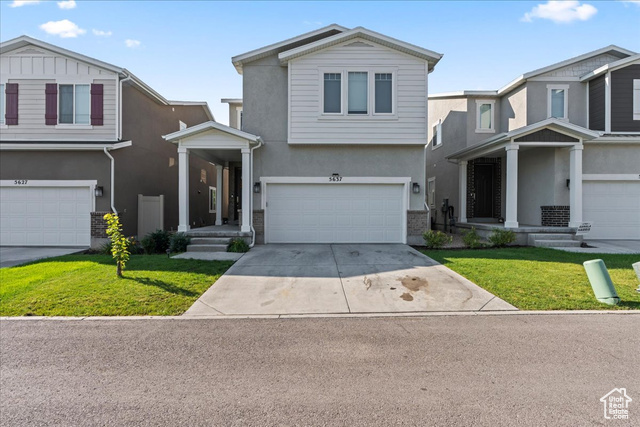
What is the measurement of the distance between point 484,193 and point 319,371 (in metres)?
15.9

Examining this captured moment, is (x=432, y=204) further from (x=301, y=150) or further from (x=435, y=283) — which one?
(x=435, y=283)

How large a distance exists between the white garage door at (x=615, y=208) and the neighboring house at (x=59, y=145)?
17.7m

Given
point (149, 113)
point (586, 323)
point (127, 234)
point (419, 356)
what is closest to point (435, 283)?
point (586, 323)

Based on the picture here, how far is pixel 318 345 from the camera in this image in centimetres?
461

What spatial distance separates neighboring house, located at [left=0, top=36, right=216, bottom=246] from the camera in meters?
12.9

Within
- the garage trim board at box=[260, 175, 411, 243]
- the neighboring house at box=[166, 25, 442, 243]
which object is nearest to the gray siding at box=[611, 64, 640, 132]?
the neighboring house at box=[166, 25, 442, 243]

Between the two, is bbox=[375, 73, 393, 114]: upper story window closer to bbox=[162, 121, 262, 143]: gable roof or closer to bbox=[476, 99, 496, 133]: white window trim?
bbox=[162, 121, 262, 143]: gable roof

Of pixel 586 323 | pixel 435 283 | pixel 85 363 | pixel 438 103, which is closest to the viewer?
pixel 85 363

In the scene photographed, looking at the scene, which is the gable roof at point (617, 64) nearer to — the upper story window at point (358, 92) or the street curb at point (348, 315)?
the upper story window at point (358, 92)

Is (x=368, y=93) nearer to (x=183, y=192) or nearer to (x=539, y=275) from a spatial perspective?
(x=183, y=192)

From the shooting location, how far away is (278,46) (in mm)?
13070

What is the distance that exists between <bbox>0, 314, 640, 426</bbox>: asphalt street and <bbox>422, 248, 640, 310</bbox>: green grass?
0.74 m

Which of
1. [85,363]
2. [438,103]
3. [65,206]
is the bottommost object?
[85,363]

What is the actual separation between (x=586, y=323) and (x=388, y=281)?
3450 mm
